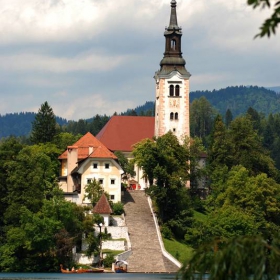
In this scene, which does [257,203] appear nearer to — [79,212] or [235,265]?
[79,212]

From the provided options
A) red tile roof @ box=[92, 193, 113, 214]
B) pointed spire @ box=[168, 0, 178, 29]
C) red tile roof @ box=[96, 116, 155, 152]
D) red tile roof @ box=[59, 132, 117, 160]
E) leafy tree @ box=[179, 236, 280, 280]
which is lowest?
leafy tree @ box=[179, 236, 280, 280]

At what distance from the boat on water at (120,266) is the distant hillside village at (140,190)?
0.60 m

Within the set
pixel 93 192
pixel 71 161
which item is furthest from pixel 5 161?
pixel 71 161

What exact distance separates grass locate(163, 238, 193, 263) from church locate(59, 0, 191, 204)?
8.45 metres

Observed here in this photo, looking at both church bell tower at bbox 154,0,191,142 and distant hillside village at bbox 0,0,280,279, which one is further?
church bell tower at bbox 154,0,191,142

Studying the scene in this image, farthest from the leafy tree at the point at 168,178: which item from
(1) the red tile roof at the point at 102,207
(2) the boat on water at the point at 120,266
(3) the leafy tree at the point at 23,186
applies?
(2) the boat on water at the point at 120,266

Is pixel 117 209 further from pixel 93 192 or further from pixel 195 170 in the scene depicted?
pixel 195 170

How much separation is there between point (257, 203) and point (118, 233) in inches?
520

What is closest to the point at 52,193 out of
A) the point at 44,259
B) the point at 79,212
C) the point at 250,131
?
the point at 79,212

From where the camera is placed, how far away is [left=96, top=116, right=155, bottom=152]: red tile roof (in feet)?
330

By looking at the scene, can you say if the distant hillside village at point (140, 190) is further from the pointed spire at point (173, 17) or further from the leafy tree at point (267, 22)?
the leafy tree at point (267, 22)

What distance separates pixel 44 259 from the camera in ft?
243

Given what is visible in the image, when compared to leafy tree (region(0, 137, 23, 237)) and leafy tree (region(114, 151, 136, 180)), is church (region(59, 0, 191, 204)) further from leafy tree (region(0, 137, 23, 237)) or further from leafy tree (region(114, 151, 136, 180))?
leafy tree (region(0, 137, 23, 237))

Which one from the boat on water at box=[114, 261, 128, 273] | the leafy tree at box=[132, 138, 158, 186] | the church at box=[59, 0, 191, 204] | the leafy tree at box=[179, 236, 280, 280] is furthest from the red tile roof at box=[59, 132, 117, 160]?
the leafy tree at box=[179, 236, 280, 280]
